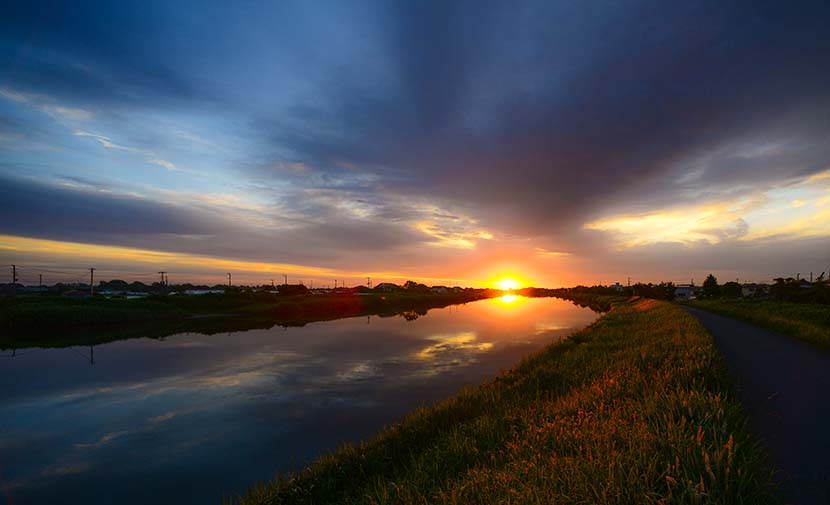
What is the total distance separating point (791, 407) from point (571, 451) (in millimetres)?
5823

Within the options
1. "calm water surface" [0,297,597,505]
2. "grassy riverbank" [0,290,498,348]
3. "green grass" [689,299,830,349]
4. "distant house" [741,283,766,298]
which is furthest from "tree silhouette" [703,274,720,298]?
"grassy riverbank" [0,290,498,348]

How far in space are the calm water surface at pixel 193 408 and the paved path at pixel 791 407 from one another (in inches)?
341

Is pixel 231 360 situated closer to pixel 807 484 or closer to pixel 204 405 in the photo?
pixel 204 405

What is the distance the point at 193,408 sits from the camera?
39.9ft

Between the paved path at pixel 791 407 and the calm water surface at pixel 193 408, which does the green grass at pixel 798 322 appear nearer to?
the paved path at pixel 791 407

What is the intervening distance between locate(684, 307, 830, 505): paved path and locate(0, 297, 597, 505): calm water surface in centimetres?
867

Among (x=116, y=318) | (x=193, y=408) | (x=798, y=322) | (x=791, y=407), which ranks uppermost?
(x=798, y=322)

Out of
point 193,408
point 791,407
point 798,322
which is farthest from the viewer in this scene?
point 798,322

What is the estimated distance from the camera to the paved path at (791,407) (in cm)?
482

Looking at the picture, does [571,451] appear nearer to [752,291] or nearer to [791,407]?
[791,407]

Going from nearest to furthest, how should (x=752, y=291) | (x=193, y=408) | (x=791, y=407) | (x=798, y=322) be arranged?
(x=791, y=407) → (x=193, y=408) → (x=798, y=322) → (x=752, y=291)

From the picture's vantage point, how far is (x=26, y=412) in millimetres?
11820

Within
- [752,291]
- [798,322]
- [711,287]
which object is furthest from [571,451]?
[752,291]

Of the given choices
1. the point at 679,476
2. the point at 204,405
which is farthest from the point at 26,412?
the point at 679,476
